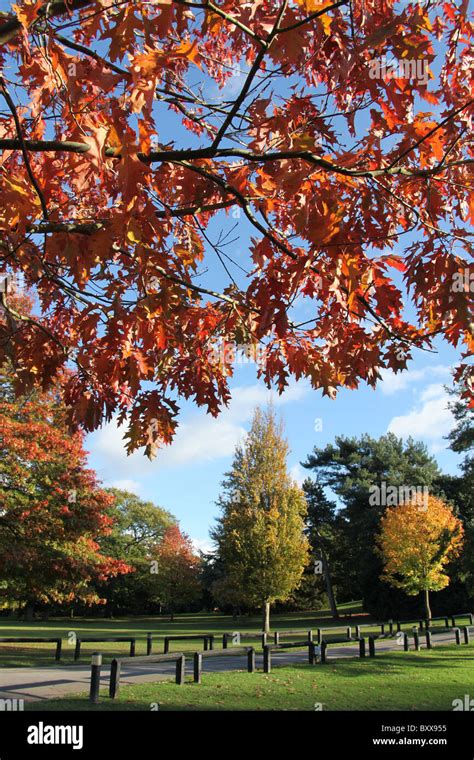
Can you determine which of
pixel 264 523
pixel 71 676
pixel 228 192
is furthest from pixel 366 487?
pixel 228 192

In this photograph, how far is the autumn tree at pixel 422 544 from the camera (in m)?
26.7

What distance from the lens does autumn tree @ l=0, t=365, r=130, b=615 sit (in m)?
16.9

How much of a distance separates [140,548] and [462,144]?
208 ft

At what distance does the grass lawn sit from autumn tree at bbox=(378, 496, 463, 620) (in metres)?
12.2

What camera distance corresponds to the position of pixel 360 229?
4191 millimetres

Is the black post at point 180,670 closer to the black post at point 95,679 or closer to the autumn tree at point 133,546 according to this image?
the black post at point 95,679

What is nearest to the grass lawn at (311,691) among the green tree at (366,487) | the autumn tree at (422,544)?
the autumn tree at (422,544)

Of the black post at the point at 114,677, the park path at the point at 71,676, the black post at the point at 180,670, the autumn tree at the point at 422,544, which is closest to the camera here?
the black post at the point at 114,677

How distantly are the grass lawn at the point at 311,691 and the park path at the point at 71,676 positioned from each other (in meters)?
0.93

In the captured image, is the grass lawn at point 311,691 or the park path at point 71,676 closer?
the grass lawn at point 311,691

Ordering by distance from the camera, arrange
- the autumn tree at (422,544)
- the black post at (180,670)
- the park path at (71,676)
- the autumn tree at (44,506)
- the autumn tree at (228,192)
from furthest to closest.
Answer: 1. the autumn tree at (422,544)
2. the autumn tree at (44,506)
3. the black post at (180,670)
4. the park path at (71,676)
5. the autumn tree at (228,192)

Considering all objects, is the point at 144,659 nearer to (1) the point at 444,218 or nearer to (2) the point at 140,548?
(1) the point at 444,218

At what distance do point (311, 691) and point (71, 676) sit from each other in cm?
610

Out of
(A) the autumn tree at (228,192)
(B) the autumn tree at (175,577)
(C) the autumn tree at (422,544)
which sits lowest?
(B) the autumn tree at (175,577)
